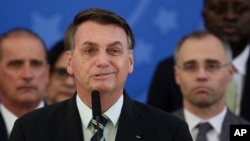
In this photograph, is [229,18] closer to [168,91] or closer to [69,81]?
[168,91]

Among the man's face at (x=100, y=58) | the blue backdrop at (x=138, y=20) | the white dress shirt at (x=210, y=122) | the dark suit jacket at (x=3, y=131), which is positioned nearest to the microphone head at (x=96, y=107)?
the man's face at (x=100, y=58)

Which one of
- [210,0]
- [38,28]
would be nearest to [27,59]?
[38,28]

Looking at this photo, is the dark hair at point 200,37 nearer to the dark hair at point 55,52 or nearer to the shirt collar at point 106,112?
the dark hair at point 55,52

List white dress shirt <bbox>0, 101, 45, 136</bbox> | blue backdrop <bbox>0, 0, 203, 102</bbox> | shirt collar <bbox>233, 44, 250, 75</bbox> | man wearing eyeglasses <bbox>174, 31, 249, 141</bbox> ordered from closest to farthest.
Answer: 1. white dress shirt <bbox>0, 101, 45, 136</bbox>
2. man wearing eyeglasses <bbox>174, 31, 249, 141</bbox>
3. shirt collar <bbox>233, 44, 250, 75</bbox>
4. blue backdrop <bbox>0, 0, 203, 102</bbox>

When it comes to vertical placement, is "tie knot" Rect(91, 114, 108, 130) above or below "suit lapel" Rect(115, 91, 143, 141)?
above

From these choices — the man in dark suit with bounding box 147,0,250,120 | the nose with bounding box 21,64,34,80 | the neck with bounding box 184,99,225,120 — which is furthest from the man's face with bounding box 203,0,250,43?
the nose with bounding box 21,64,34,80

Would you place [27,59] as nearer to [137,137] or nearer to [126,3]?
[126,3]

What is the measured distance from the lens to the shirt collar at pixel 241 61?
478 centimetres

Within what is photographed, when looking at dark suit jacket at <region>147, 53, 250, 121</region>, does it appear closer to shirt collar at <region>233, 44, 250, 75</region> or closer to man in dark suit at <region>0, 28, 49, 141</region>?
shirt collar at <region>233, 44, 250, 75</region>

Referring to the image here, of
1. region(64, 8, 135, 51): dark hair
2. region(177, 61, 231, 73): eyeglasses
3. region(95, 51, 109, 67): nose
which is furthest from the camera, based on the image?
region(177, 61, 231, 73): eyeglasses

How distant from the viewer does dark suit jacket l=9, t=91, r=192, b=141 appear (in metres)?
2.62

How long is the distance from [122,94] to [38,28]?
2341mm

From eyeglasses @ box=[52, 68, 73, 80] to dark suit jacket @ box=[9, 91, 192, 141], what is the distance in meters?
2.06

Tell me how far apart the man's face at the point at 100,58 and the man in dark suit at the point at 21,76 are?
1473mm
